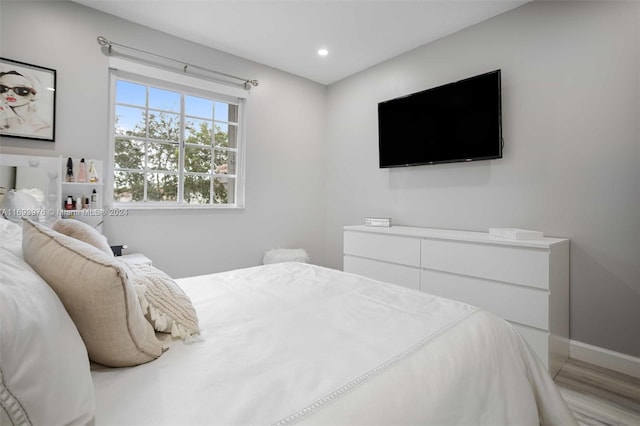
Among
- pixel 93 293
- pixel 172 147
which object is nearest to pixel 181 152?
pixel 172 147

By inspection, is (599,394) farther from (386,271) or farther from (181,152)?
(181,152)

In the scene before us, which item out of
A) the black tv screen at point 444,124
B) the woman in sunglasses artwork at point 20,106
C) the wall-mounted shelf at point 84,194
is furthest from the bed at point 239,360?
the black tv screen at point 444,124

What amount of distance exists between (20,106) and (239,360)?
276cm

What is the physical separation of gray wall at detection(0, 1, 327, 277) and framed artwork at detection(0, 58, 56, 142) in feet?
0.19

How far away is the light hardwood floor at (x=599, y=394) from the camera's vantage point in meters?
1.63

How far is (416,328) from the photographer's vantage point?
1128 millimetres

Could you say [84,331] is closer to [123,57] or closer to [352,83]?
[123,57]

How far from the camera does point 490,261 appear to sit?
2.29m

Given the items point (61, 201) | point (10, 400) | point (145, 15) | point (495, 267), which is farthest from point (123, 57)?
point (495, 267)

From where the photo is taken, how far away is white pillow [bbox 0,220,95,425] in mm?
485

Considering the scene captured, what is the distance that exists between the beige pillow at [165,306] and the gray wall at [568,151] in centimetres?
261

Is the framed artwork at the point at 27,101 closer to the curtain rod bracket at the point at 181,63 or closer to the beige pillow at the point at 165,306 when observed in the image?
the curtain rod bracket at the point at 181,63

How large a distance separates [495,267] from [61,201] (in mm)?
3302

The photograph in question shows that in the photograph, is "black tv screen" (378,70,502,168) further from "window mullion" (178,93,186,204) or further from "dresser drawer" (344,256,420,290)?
"window mullion" (178,93,186,204)
